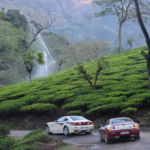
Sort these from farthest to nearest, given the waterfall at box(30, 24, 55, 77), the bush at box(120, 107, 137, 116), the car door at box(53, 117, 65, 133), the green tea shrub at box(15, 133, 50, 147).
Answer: the waterfall at box(30, 24, 55, 77)
the bush at box(120, 107, 137, 116)
the car door at box(53, 117, 65, 133)
the green tea shrub at box(15, 133, 50, 147)

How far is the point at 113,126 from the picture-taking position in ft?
36.8

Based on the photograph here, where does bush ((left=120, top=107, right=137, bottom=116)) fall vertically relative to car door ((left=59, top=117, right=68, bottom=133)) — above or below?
above

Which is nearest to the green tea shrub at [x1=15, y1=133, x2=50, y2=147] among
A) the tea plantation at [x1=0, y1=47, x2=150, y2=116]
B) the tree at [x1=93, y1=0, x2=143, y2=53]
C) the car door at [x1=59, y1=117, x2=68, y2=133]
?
the car door at [x1=59, y1=117, x2=68, y2=133]

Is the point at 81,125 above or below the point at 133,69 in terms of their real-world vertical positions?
below

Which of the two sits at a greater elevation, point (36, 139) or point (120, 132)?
point (120, 132)

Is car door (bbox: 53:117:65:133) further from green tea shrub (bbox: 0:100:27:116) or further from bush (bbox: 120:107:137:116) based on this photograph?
green tea shrub (bbox: 0:100:27:116)

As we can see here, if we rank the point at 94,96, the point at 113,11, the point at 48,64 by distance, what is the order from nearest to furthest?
1. the point at 94,96
2. the point at 113,11
3. the point at 48,64

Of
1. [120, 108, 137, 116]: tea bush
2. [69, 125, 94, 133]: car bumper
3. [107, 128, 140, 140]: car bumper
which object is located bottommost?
[69, 125, 94, 133]: car bumper

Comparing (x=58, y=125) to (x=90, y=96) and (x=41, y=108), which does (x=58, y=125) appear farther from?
(x=90, y=96)

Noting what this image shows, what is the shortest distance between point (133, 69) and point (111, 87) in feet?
23.9

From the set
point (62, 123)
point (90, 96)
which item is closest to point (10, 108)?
point (90, 96)

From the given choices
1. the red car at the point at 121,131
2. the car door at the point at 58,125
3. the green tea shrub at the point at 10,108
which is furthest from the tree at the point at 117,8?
the red car at the point at 121,131

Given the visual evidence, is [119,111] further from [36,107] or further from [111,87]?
[36,107]

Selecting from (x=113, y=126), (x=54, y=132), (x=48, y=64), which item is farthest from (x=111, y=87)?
(x=48, y=64)
